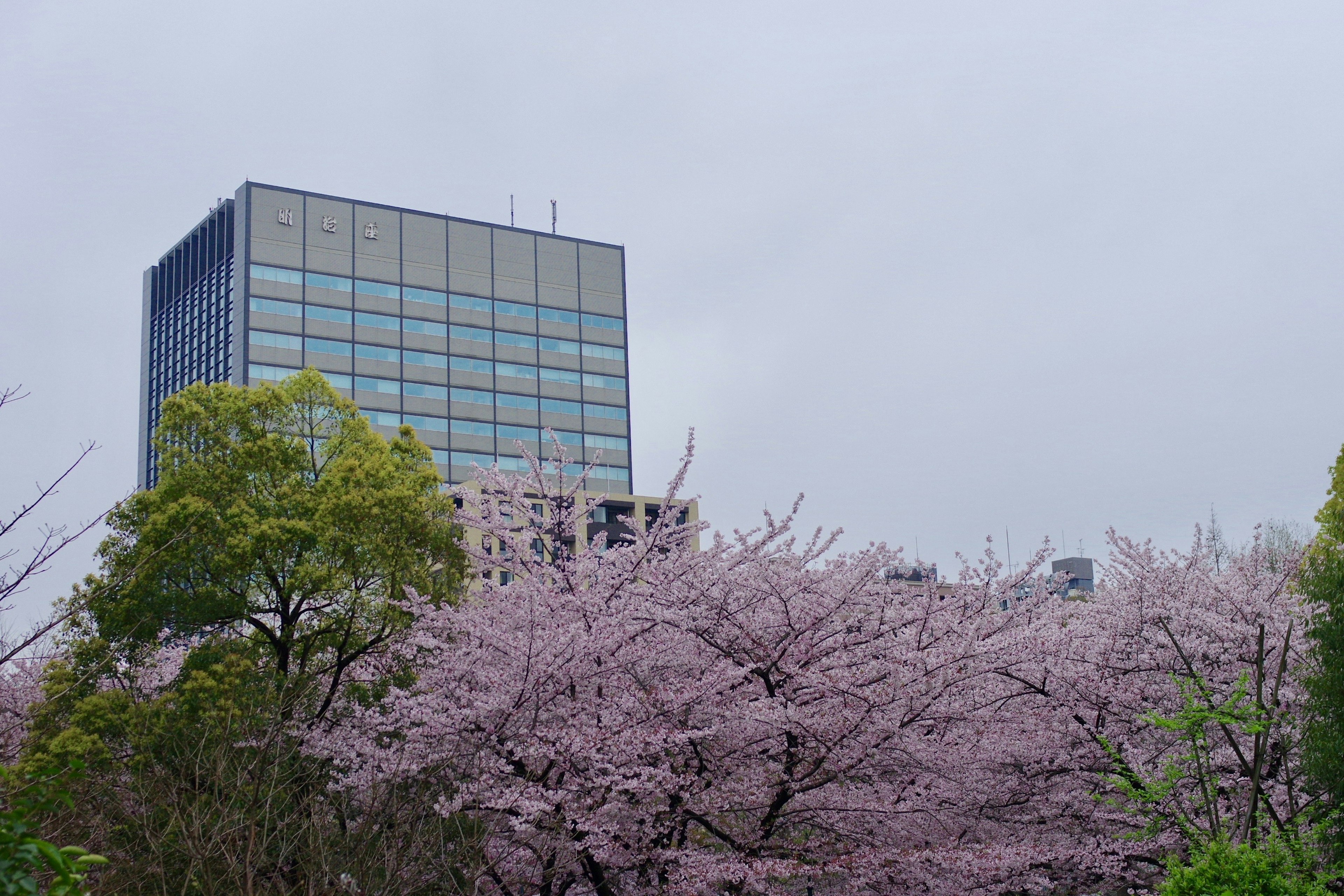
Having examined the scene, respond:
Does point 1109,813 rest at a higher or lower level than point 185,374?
lower

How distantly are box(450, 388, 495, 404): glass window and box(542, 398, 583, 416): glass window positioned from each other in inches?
166

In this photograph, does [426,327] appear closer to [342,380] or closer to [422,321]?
[422,321]

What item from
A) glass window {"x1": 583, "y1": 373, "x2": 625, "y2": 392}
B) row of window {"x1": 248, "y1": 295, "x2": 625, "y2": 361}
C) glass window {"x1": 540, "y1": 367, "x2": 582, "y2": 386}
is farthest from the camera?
glass window {"x1": 583, "y1": 373, "x2": 625, "y2": 392}

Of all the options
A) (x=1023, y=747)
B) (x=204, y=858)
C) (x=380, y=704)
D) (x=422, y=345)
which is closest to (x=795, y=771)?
(x=1023, y=747)

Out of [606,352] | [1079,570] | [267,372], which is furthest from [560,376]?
[1079,570]

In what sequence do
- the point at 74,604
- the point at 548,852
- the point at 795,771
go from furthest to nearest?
the point at 795,771 < the point at 548,852 < the point at 74,604

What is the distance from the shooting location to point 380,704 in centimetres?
1543

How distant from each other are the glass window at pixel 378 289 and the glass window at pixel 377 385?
21.0 feet

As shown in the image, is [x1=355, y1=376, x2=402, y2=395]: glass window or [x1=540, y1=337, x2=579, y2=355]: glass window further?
[x1=540, y1=337, x2=579, y2=355]: glass window

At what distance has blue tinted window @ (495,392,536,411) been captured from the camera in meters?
83.4

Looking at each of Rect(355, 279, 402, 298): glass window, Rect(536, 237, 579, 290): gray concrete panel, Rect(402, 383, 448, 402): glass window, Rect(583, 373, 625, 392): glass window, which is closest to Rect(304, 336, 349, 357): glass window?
Rect(355, 279, 402, 298): glass window

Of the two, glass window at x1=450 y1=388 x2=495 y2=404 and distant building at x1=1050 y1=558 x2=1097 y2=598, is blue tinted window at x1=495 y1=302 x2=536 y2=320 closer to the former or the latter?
glass window at x1=450 y1=388 x2=495 y2=404

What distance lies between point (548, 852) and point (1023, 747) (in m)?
6.61

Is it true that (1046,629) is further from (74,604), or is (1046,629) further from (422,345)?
(422,345)
